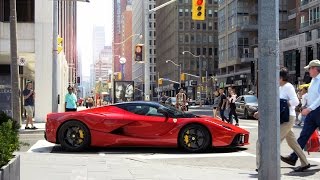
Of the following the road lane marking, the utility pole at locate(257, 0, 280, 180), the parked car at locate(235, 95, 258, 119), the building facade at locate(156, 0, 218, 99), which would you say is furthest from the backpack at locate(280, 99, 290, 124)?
the building facade at locate(156, 0, 218, 99)

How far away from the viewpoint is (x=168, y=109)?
11461 millimetres

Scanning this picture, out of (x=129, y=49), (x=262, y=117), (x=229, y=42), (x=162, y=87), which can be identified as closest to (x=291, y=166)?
(x=262, y=117)

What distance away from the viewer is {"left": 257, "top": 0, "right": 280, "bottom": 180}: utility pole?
197 inches

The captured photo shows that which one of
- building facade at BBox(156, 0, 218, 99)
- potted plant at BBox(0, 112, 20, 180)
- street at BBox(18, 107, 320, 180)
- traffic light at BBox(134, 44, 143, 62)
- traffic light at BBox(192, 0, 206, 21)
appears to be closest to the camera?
potted plant at BBox(0, 112, 20, 180)

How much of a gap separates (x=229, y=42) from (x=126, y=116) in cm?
7244

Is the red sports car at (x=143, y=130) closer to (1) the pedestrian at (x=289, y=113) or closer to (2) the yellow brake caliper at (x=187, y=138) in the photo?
(2) the yellow brake caliper at (x=187, y=138)

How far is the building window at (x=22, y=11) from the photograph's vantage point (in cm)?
2289

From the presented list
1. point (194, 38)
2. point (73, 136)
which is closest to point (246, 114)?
point (73, 136)

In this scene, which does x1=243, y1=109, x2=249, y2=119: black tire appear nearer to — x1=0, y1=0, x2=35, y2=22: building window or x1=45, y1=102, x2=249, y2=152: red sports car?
x1=0, y1=0, x2=35, y2=22: building window

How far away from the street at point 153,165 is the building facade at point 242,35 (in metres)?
63.3

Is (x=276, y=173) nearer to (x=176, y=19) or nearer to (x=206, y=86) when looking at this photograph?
(x=206, y=86)

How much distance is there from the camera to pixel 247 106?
90.6ft

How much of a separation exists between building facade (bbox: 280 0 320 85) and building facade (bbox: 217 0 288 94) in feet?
39.3

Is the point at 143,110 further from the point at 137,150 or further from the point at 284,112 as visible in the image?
the point at 284,112
